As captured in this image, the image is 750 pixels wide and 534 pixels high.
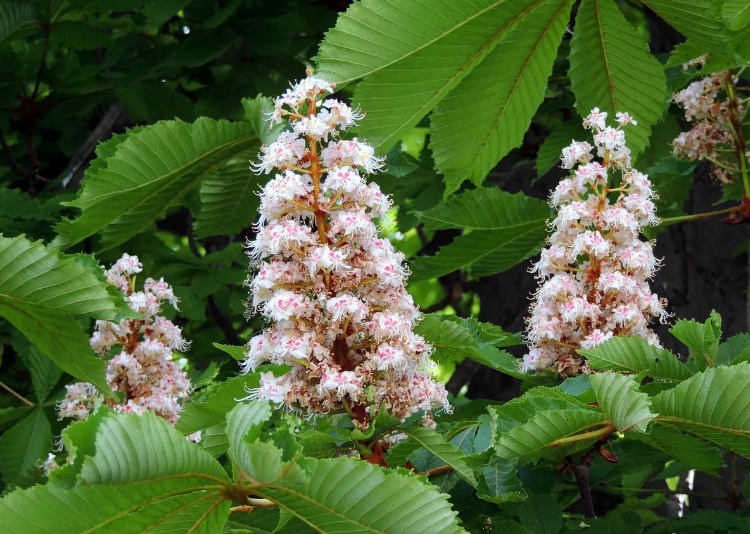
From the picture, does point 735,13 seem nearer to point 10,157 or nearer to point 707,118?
point 707,118

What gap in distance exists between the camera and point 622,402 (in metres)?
1.39

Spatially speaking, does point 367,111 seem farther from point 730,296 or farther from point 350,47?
point 730,296

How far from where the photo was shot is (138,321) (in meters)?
2.57

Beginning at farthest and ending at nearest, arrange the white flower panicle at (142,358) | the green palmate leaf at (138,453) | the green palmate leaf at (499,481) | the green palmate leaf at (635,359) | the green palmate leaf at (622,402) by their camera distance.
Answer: the white flower panicle at (142,358)
the green palmate leaf at (635,359)
the green palmate leaf at (499,481)
the green palmate leaf at (622,402)
the green palmate leaf at (138,453)

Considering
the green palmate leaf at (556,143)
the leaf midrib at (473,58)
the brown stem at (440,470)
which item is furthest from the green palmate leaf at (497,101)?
the green palmate leaf at (556,143)

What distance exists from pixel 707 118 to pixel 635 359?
1.64 metres

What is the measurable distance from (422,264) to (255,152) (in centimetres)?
55

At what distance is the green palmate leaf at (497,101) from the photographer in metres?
1.97

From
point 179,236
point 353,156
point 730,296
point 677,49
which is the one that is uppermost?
point 677,49

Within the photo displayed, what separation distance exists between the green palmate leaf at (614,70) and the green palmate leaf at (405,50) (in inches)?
11.7

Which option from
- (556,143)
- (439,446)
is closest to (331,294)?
(439,446)

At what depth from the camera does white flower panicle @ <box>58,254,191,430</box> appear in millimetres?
2461

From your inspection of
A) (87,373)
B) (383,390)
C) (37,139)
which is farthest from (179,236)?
(383,390)

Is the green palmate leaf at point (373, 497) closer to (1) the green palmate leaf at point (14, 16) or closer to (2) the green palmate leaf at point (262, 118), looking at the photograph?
(2) the green palmate leaf at point (262, 118)
